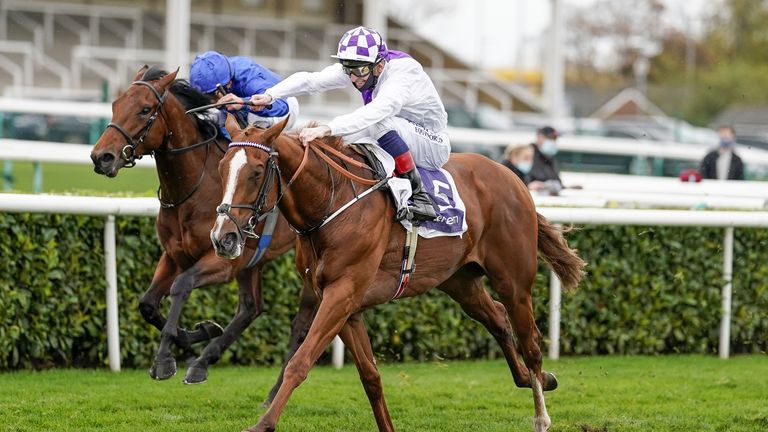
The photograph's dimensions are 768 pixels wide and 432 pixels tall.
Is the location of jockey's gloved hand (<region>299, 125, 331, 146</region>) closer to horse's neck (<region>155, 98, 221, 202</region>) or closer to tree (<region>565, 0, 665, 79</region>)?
horse's neck (<region>155, 98, 221, 202</region>)

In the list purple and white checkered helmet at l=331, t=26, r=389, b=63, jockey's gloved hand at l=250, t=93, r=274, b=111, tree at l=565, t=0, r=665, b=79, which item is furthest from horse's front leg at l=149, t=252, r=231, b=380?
tree at l=565, t=0, r=665, b=79

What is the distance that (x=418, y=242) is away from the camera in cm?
525

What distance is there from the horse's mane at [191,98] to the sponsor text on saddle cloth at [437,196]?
1227 millimetres

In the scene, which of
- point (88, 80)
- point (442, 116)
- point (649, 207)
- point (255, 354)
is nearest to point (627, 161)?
point (649, 207)

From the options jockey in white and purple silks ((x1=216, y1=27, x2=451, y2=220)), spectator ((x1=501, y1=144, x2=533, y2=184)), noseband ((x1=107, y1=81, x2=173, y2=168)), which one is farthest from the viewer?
spectator ((x1=501, y1=144, x2=533, y2=184))

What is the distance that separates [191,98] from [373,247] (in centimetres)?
169

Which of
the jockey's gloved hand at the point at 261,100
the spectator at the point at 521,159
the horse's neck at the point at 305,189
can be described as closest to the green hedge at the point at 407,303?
the spectator at the point at 521,159

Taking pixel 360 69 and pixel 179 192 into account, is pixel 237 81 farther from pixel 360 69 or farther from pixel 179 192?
pixel 360 69

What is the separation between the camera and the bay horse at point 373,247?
4480 mm

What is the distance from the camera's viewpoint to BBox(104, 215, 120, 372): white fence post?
658 centimetres

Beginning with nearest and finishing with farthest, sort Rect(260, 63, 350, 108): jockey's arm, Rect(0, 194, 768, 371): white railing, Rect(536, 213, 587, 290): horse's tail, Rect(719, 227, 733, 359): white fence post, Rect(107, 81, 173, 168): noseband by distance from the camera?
Rect(260, 63, 350, 108): jockey's arm → Rect(107, 81, 173, 168): noseband → Rect(536, 213, 587, 290): horse's tail → Rect(0, 194, 768, 371): white railing → Rect(719, 227, 733, 359): white fence post

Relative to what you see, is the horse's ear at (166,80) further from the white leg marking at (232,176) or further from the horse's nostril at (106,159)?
the white leg marking at (232,176)

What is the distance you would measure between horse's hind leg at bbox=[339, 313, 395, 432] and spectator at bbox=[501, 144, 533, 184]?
13.9 feet

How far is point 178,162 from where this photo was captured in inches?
234
